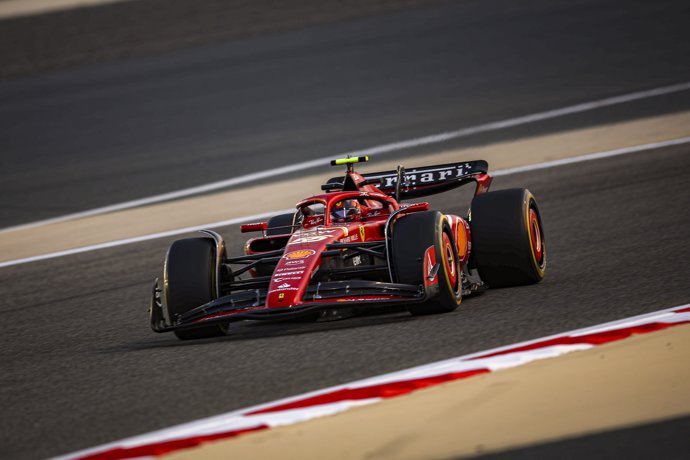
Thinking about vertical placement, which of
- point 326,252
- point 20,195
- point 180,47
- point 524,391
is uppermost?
point 180,47

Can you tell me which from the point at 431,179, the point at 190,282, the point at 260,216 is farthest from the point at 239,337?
the point at 260,216

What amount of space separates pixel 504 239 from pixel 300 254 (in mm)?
1730

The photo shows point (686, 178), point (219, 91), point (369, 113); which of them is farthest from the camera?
point (219, 91)

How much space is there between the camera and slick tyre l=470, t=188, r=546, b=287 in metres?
9.13

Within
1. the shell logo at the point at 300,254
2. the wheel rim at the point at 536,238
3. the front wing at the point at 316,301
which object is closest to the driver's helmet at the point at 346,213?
the shell logo at the point at 300,254

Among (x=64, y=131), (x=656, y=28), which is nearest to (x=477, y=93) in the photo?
(x=656, y=28)

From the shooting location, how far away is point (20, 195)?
18.6 meters

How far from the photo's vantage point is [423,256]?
823cm

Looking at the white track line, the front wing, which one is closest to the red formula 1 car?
the front wing

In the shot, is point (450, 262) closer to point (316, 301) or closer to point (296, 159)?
point (316, 301)

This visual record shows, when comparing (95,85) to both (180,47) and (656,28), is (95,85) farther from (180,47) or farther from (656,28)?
(656,28)

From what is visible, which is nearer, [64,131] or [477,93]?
[477,93]

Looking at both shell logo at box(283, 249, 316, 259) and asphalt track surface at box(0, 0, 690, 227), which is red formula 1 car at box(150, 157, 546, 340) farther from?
asphalt track surface at box(0, 0, 690, 227)

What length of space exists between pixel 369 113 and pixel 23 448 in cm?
1630
